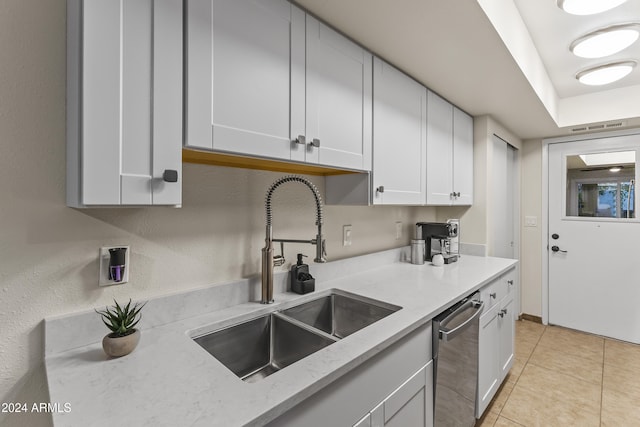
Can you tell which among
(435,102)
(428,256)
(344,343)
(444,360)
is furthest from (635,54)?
(344,343)

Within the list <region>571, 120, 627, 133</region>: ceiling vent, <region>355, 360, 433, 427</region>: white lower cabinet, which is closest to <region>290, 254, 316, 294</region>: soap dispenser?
<region>355, 360, 433, 427</region>: white lower cabinet

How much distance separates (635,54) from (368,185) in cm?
227

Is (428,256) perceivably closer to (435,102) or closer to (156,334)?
(435,102)

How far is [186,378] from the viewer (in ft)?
2.50

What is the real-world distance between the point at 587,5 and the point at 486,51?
0.44 meters

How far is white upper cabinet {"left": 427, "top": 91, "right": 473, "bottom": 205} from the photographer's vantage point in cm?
200

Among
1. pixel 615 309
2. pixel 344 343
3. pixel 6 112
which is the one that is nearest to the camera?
pixel 6 112

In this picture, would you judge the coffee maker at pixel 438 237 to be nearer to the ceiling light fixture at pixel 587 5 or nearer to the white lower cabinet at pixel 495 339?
the white lower cabinet at pixel 495 339

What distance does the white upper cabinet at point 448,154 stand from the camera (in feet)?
6.57

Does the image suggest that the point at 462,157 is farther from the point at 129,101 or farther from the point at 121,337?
the point at 121,337

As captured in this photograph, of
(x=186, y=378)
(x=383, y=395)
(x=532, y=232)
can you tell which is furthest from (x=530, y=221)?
(x=186, y=378)

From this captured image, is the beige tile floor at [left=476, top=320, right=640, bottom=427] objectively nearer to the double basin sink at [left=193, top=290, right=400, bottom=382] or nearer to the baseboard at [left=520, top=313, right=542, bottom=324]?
the baseboard at [left=520, top=313, right=542, bottom=324]

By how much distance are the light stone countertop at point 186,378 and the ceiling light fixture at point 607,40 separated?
1864 millimetres

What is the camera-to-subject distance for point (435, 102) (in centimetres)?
204
